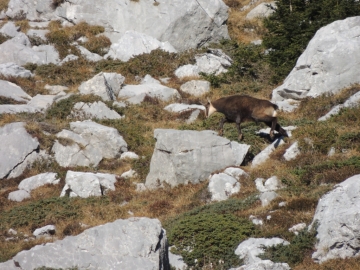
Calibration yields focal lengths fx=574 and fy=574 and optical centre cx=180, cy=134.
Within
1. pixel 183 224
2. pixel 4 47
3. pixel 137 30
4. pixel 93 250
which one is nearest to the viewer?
pixel 93 250

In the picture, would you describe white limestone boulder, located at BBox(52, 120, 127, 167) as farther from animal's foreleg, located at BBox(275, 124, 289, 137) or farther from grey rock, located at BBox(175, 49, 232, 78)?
grey rock, located at BBox(175, 49, 232, 78)

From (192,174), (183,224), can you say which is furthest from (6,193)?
(183,224)

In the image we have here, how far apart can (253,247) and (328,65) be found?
1333cm

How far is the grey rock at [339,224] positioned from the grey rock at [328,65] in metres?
11.6

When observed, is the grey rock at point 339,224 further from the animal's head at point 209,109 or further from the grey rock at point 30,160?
the grey rock at point 30,160

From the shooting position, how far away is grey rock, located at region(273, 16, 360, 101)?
22.0 meters

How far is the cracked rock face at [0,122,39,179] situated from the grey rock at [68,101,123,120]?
2934mm

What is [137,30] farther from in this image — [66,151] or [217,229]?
[217,229]

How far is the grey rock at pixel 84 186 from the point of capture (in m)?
16.3

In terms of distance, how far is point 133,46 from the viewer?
31641 millimetres

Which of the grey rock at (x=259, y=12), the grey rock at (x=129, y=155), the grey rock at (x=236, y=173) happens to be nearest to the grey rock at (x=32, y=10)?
the grey rock at (x=259, y=12)

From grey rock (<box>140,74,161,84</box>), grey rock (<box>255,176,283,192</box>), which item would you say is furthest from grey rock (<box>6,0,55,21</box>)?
grey rock (<box>255,176,283,192</box>)

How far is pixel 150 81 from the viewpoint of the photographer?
28.1m

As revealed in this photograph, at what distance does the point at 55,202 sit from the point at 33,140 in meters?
4.54
